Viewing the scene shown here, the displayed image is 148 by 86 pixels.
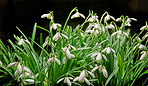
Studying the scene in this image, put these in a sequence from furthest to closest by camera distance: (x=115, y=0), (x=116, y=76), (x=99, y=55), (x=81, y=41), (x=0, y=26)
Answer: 1. (x=115, y=0)
2. (x=0, y=26)
3. (x=81, y=41)
4. (x=116, y=76)
5. (x=99, y=55)

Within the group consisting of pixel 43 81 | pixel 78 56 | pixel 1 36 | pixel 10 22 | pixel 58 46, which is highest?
pixel 10 22

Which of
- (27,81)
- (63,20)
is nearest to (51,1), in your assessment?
(63,20)

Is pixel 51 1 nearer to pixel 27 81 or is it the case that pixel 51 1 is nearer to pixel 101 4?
pixel 101 4

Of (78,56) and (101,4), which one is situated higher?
(101,4)

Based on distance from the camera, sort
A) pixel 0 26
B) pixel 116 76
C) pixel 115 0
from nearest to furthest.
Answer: pixel 116 76
pixel 0 26
pixel 115 0

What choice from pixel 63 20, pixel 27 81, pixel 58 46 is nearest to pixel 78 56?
pixel 58 46

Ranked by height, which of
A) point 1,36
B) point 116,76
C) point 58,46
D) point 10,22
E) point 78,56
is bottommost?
point 116,76

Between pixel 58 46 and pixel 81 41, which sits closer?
pixel 58 46

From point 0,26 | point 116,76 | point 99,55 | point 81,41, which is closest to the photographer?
point 99,55

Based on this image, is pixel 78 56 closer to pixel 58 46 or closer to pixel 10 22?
pixel 58 46
